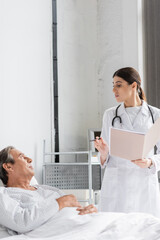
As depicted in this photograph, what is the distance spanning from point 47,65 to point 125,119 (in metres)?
1.65

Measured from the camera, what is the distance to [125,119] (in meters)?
2.35

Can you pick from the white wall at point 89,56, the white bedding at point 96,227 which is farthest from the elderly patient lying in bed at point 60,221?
the white wall at point 89,56

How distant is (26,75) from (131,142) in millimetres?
1541

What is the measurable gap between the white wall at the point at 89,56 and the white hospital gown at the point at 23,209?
2018 millimetres

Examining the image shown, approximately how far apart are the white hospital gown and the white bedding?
0.04 meters

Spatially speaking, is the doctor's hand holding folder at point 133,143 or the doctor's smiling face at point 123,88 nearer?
the doctor's hand holding folder at point 133,143

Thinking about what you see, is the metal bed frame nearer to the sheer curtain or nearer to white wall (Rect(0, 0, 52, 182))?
white wall (Rect(0, 0, 52, 182))

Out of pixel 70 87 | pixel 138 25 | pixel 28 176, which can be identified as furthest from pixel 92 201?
pixel 138 25

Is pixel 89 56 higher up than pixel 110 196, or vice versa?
pixel 89 56

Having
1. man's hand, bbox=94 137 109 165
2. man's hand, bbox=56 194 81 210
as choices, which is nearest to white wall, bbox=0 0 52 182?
man's hand, bbox=94 137 109 165

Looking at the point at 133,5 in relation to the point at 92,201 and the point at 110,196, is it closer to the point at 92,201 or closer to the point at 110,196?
the point at 92,201

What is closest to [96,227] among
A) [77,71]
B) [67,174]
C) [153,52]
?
[67,174]

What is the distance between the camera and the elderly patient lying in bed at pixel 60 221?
1640mm

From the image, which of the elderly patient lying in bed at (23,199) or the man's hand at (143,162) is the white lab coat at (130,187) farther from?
the elderly patient lying in bed at (23,199)
